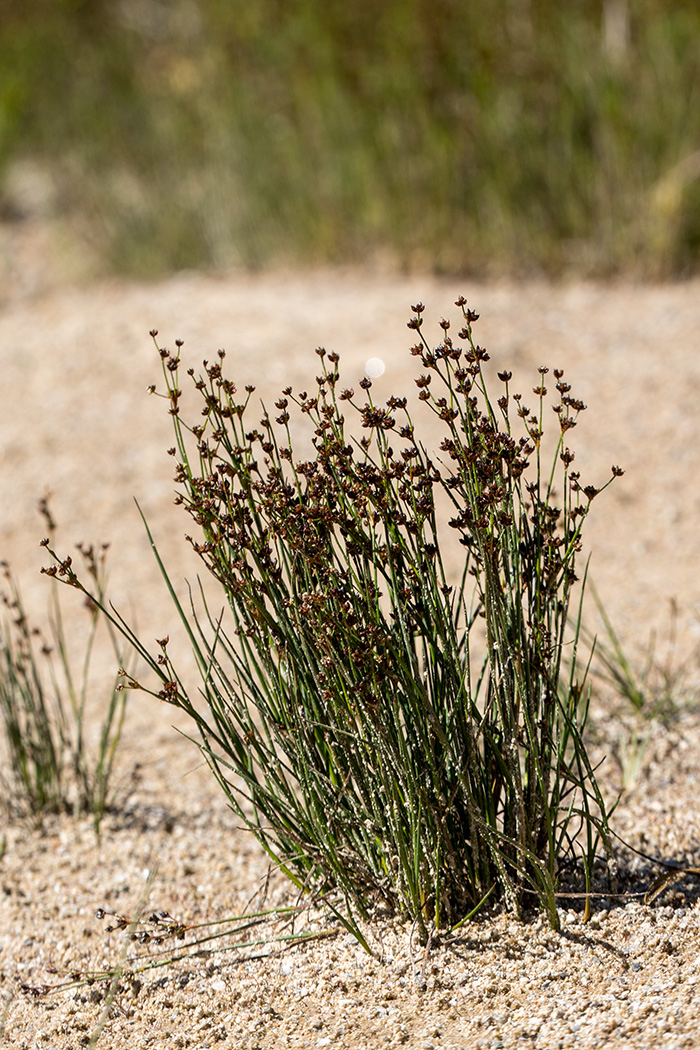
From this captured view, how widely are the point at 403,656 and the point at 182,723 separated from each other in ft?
5.22

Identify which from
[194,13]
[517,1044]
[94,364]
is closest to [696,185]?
[94,364]

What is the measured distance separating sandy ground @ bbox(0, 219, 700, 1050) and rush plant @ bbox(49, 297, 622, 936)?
0.51 feet

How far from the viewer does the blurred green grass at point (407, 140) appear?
5.56 m

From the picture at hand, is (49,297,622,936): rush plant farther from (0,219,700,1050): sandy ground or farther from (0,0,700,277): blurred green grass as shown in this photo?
(0,0,700,277): blurred green grass

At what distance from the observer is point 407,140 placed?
19.9 feet

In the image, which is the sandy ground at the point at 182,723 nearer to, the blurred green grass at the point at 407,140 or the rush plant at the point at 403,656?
the rush plant at the point at 403,656

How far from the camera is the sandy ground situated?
1.76 m

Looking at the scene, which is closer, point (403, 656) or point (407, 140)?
point (403, 656)

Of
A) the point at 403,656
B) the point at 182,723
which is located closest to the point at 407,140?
the point at 182,723

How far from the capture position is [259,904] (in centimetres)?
221

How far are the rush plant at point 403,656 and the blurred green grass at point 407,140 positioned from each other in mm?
4279

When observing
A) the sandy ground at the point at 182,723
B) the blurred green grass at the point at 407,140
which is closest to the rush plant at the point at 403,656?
the sandy ground at the point at 182,723

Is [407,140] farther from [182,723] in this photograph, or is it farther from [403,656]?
[403,656]

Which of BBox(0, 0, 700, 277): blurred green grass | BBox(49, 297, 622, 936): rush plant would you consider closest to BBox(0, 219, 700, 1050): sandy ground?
BBox(49, 297, 622, 936): rush plant
